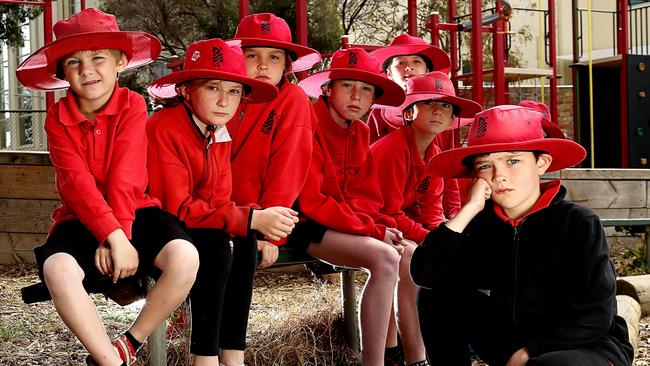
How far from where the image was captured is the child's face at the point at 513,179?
2.59 metres

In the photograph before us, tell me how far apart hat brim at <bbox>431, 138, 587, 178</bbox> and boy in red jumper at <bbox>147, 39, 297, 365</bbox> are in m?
0.54

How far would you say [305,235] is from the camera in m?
3.33

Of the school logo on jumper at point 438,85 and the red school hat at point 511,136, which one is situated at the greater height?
the school logo on jumper at point 438,85

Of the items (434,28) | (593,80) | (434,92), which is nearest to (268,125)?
(434,92)

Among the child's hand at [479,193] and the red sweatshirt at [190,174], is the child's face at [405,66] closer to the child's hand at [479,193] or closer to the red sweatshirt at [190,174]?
the red sweatshirt at [190,174]

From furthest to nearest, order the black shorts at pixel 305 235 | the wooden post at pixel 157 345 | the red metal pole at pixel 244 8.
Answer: the red metal pole at pixel 244 8 < the black shorts at pixel 305 235 < the wooden post at pixel 157 345

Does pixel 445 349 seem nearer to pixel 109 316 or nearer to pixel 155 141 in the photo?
pixel 155 141

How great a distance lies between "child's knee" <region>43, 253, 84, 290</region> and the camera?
2.48 metres

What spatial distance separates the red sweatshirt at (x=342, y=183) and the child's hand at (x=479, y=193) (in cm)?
74

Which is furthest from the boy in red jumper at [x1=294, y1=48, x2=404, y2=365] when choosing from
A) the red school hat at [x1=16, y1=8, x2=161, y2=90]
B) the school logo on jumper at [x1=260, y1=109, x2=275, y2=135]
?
the red school hat at [x1=16, y1=8, x2=161, y2=90]

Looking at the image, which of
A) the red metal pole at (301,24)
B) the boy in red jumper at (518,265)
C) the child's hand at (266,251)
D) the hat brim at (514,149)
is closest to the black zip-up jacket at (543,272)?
the boy in red jumper at (518,265)

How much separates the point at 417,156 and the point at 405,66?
93 cm

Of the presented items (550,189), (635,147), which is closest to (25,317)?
(550,189)

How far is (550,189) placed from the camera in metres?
2.61
